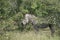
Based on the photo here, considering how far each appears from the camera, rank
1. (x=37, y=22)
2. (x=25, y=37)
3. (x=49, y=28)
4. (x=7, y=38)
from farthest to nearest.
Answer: (x=49, y=28) → (x=37, y=22) → (x=25, y=37) → (x=7, y=38)

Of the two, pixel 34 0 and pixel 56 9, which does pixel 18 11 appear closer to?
pixel 34 0

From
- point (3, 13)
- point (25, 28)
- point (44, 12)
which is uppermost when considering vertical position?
point (3, 13)

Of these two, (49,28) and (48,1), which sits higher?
(48,1)

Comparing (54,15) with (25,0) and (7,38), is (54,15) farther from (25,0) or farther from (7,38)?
(7,38)

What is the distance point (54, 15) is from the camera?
432 inches

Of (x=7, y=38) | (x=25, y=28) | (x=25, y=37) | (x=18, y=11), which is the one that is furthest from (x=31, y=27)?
(x=7, y=38)

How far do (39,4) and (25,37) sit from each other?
3.45 m

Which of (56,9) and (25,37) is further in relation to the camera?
(56,9)

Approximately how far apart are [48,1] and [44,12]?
1.91ft

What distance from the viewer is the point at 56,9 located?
10.7m

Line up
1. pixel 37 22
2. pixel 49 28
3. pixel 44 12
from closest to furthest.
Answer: pixel 37 22 < pixel 49 28 < pixel 44 12

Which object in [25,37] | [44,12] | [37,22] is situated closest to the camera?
[25,37]

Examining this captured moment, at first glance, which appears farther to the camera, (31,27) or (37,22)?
(31,27)

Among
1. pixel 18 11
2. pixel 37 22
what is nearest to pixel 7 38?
pixel 37 22
